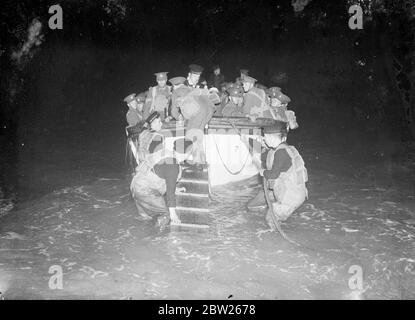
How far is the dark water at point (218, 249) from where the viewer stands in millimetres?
4957

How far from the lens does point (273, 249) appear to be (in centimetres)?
607

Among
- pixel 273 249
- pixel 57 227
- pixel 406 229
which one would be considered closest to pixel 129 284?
pixel 273 249

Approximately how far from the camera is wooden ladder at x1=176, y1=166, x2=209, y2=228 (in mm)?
6535

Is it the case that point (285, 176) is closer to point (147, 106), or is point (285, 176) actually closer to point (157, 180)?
point (157, 180)

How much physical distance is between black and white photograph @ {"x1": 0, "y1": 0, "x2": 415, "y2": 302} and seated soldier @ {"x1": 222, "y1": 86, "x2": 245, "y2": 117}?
0.03 m

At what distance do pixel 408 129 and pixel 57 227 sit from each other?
1593 cm

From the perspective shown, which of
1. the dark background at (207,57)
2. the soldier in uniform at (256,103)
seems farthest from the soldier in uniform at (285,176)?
the dark background at (207,57)

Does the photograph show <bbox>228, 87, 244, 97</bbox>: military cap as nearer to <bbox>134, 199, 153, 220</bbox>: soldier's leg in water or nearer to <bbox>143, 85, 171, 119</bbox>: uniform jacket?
<bbox>143, 85, 171, 119</bbox>: uniform jacket

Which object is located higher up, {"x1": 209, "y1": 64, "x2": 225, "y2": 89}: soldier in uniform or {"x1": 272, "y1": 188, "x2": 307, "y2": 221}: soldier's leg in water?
{"x1": 209, "y1": 64, "x2": 225, "y2": 89}: soldier in uniform

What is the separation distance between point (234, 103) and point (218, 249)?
4.10 metres

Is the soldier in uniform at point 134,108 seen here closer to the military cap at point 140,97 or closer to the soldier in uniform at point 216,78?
the military cap at point 140,97

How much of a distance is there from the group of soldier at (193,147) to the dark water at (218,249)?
0.52 meters

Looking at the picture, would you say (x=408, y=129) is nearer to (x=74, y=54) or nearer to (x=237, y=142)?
(x=237, y=142)

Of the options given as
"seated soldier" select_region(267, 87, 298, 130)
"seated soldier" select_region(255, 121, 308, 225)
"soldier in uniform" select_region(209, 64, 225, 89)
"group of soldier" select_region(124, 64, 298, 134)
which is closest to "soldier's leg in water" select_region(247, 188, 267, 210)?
"seated soldier" select_region(255, 121, 308, 225)
